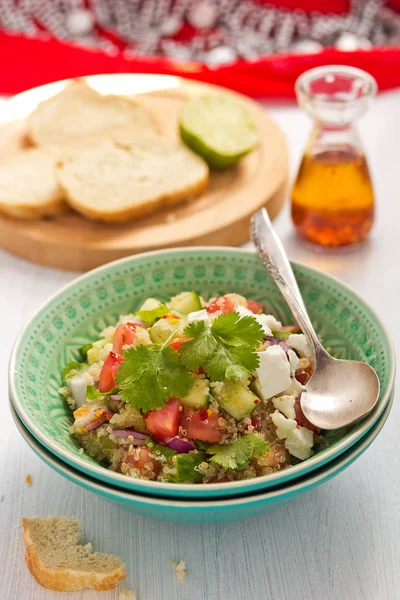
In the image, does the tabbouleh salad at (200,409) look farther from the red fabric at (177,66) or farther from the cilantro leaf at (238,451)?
the red fabric at (177,66)

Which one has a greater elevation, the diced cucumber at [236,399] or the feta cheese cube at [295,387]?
the diced cucumber at [236,399]

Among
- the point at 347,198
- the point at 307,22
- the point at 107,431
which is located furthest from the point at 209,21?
the point at 107,431

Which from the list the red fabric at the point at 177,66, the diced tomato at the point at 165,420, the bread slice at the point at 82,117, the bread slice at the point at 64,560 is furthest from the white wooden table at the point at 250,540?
the red fabric at the point at 177,66

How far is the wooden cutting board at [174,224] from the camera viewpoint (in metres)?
2.85

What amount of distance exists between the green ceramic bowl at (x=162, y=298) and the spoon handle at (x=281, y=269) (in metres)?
0.04

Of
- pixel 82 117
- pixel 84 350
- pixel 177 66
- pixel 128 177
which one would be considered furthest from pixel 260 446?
pixel 177 66

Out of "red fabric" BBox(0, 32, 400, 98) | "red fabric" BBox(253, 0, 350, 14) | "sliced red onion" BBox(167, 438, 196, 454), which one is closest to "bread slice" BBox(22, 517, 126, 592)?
"sliced red onion" BBox(167, 438, 196, 454)

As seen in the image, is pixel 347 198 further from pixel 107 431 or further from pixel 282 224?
pixel 107 431

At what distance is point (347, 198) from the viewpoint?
2.80m

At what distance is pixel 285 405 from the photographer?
1.83m

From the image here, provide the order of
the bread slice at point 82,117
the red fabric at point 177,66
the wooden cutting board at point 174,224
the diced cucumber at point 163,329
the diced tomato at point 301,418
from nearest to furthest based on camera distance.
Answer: the diced tomato at point 301,418, the diced cucumber at point 163,329, the wooden cutting board at point 174,224, the bread slice at point 82,117, the red fabric at point 177,66

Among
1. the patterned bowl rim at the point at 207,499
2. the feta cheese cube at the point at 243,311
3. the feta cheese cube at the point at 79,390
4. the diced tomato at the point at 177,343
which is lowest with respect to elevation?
Result: the feta cheese cube at the point at 79,390

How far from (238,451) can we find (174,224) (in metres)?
1.36

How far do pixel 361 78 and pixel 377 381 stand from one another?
1359mm
